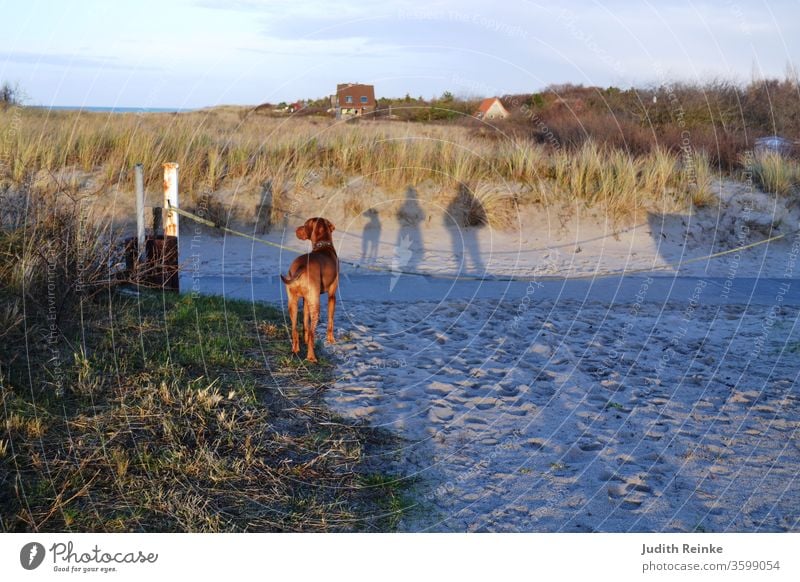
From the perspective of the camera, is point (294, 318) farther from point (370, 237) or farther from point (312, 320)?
point (370, 237)

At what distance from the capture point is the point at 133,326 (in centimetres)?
660

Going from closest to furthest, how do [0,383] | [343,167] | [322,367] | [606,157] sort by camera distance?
[0,383] → [322,367] → [343,167] → [606,157]

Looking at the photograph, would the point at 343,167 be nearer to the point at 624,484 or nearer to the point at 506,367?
the point at 506,367

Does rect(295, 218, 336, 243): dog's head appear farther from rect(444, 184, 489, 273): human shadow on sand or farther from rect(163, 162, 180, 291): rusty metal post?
rect(444, 184, 489, 273): human shadow on sand

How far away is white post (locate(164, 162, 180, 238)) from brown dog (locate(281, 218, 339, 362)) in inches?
88.0

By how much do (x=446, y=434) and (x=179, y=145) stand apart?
10.8 meters

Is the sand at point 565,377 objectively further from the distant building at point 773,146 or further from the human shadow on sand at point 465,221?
the distant building at point 773,146

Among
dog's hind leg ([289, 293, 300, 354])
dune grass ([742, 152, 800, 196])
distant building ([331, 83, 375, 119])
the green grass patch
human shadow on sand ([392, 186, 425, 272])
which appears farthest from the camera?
distant building ([331, 83, 375, 119])

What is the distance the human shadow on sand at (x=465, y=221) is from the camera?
1270 cm

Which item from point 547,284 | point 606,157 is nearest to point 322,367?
point 547,284

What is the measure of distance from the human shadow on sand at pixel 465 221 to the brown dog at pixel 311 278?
18.6 ft

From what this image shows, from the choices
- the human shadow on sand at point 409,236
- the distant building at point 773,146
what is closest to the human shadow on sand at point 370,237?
the human shadow on sand at point 409,236

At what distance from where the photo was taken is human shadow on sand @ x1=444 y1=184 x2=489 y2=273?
12.7m

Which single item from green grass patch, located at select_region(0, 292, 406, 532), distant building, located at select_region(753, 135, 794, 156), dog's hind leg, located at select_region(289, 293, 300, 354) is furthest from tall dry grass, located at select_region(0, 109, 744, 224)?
green grass patch, located at select_region(0, 292, 406, 532)
